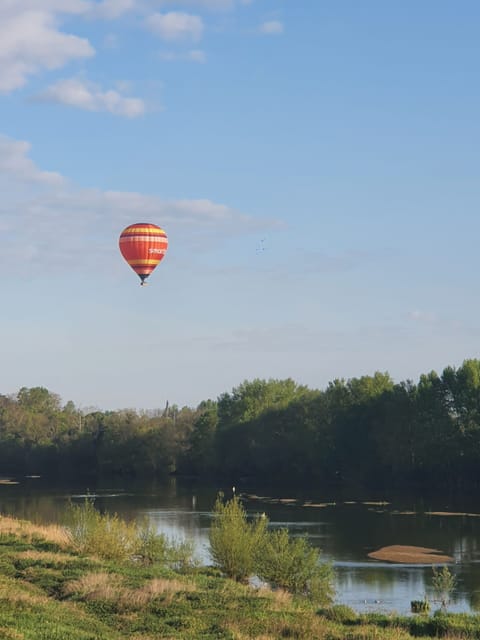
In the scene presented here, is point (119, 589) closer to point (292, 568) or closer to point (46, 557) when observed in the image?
point (46, 557)

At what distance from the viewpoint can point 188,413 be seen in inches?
5349

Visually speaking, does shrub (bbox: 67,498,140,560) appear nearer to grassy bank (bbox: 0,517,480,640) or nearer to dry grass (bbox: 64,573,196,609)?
grassy bank (bbox: 0,517,480,640)

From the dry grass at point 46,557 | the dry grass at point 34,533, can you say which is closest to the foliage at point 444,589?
the dry grass at point 46,557

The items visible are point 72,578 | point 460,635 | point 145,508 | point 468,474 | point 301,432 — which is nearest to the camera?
point 460,635

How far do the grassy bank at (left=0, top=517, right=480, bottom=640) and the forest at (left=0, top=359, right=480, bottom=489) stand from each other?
206 ft

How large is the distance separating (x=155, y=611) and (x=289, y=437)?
3373 inches

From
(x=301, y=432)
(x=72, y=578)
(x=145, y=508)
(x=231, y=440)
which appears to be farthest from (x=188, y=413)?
(x=72, y=578)

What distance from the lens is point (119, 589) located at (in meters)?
24.2

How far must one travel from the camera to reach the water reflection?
36.7 meters

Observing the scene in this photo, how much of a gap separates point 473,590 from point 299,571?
8.05m

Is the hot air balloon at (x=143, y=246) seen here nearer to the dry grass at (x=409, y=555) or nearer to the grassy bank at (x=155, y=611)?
the dry grass at (x=409, y=555)

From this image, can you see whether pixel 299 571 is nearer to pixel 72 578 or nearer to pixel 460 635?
pixel 72 578

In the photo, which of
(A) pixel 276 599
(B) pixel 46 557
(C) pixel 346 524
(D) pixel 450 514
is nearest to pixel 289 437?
(D) pixel 450 514

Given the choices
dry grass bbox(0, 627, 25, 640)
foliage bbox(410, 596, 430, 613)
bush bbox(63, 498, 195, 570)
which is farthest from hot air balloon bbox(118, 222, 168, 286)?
dry grass bbox(0, 627, 25, 640)
